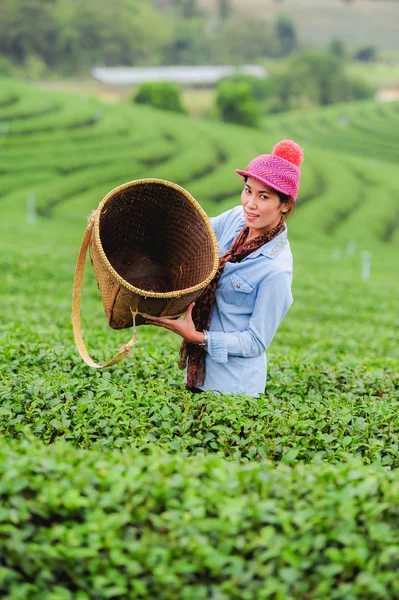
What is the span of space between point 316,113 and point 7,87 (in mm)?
34950

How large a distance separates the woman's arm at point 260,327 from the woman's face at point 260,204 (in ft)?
1.12

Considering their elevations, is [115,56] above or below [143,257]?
below

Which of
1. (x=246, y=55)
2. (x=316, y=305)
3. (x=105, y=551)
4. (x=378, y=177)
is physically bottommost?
(x=246, y=55)

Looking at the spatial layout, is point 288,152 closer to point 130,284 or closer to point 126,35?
point 130,284

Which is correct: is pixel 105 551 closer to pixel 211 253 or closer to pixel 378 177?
pixel 211 253

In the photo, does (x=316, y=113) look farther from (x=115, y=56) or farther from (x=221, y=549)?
(x=221, y=549)

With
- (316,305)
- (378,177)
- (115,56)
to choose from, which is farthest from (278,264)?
(115,56)

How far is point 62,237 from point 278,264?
21275 mm

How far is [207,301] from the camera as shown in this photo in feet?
16.8

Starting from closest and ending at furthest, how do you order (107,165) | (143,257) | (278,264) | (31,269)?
(278,264)
(143,257)
(31,269)
(107,165)

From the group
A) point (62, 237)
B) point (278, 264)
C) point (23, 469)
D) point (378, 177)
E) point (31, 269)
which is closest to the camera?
point (23, 469)

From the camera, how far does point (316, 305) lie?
17.0 metres

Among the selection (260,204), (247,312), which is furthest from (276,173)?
(247,312)

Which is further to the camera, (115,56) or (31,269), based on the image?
(115,56)
